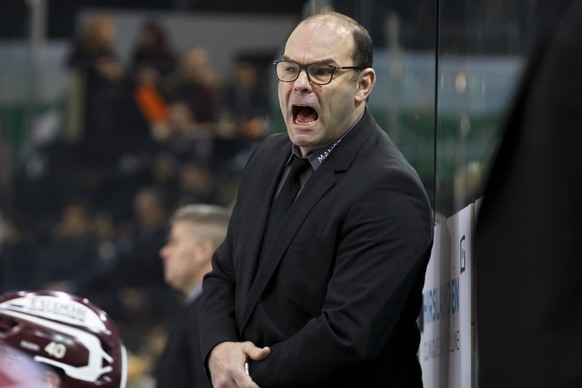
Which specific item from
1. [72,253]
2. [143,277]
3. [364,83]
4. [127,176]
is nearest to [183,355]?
[364,83]

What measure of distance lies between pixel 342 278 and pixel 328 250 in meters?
0.10

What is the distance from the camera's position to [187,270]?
567cm

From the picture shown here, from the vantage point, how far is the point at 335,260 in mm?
2768

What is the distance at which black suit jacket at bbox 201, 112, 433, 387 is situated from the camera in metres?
2.66

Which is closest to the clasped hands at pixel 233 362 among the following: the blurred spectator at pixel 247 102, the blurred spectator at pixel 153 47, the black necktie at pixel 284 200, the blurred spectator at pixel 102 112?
the black necktie at pixel 284 200

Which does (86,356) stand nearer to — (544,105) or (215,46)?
(544,105)

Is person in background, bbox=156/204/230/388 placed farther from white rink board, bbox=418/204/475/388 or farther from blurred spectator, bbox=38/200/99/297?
blurred spectator, bbox=38/200/99/297

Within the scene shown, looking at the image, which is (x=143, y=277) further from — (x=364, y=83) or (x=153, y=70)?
(x=364, y=83)

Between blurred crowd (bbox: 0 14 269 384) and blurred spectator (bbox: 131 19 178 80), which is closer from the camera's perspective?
blurred crowd (bbox: 0 14 269 384)

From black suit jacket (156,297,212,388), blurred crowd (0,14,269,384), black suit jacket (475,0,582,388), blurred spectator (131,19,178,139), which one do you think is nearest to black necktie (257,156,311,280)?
black suit jacket (475,0,582,388)

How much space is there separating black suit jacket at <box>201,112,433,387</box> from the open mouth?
0.11 m

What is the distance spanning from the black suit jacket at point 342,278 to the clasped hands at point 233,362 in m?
0.02

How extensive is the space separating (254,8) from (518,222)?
12.2m

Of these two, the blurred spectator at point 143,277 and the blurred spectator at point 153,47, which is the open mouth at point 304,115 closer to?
the blurred spectator at point 143,277
